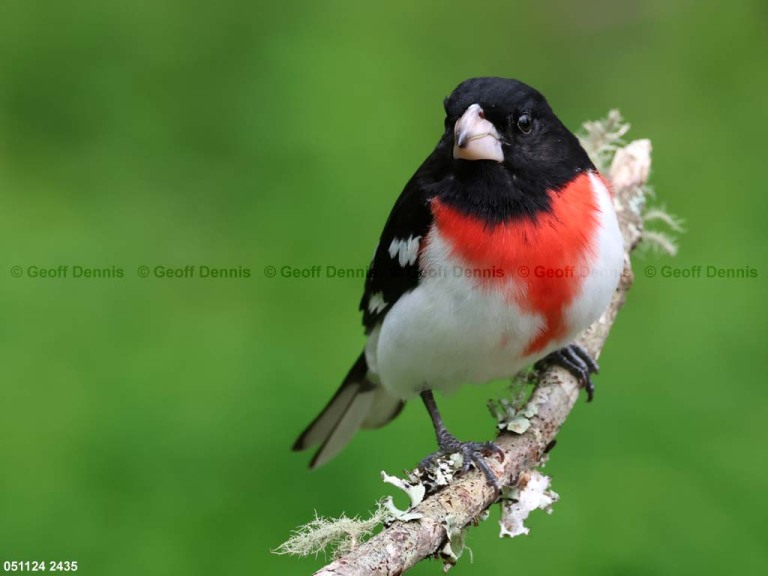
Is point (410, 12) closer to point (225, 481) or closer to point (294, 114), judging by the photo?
point (294, 114)

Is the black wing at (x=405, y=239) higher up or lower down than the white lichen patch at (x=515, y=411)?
higher up

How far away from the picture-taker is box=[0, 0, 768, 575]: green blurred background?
169 inches

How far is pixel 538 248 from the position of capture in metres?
3.24

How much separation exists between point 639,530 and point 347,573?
220 cm

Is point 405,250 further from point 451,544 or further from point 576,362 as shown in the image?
point 451,544

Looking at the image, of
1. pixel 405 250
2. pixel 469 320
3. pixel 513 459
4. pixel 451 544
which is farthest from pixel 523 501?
pixel 405 250

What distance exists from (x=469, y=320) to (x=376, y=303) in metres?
0.58

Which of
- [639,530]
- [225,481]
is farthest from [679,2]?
[225,481]

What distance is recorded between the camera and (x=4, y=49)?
6637 millimetres

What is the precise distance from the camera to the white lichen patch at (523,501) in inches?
127

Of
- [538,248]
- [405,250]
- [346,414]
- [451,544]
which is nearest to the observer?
[451,544]

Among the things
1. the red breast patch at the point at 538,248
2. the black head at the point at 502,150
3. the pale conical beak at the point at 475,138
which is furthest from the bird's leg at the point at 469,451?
the pale conical beak at the point at 475,138

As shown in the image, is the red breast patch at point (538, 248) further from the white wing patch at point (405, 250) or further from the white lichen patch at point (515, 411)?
the white lichen patch at point (515, 411)

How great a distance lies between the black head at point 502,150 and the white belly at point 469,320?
6.9 inches
